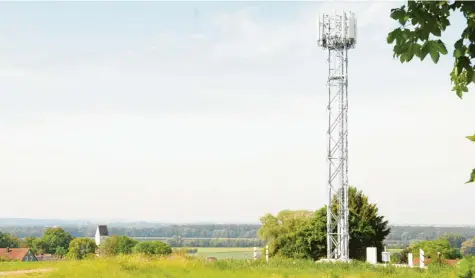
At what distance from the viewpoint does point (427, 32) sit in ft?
11.5

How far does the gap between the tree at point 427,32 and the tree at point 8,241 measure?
65.3 metres

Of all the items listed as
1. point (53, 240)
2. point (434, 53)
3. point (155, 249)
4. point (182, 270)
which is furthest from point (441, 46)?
point (53, 240)

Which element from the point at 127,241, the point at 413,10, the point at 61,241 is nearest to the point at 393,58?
the point at 413,10

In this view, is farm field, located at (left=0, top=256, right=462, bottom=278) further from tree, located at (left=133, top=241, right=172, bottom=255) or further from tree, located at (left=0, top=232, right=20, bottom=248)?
tree, located at (left=0, top=232, right=20, bottom=248)

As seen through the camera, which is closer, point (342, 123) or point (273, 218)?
point (342, 123)

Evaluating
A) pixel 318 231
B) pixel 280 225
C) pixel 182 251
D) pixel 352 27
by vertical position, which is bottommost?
pixel 182 251

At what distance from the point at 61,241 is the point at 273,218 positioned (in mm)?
38037

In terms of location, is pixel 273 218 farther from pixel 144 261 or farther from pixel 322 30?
pixel 144 261

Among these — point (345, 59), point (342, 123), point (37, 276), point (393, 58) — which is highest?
point (345, 59)

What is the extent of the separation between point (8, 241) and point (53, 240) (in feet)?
16.6

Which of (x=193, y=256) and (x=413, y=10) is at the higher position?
(x=413, y=10)

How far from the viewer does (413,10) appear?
3531 millimetres

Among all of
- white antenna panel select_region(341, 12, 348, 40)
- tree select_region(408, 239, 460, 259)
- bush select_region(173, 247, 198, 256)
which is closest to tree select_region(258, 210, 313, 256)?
white antenna panel select_region(341, 12, 348, 40)

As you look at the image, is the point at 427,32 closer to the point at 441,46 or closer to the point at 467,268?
the point at 441,46
